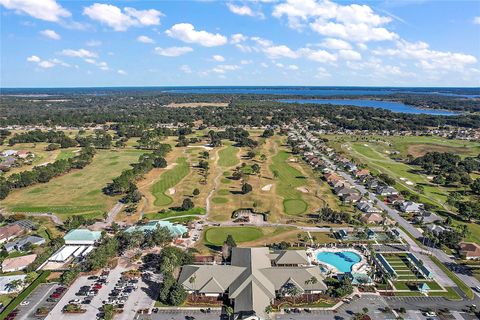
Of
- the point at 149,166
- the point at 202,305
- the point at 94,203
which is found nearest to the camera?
the point at 202,305

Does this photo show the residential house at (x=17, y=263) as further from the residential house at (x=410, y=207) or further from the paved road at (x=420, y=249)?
the residential house at (x=410, y=207)

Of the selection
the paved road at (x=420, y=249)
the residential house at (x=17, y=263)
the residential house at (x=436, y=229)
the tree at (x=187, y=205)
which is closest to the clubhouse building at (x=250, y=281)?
the paved road at (x=420, y=249)

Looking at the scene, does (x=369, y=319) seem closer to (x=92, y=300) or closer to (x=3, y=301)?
(x=92, y=300)

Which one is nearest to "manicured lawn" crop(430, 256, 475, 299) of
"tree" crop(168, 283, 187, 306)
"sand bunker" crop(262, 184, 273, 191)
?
"tree" crop(168, 283, 187, 306)

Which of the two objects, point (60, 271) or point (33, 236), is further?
point (33, 236)

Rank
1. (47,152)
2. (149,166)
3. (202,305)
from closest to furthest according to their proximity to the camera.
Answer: (202,305) → (149,166) → (47,152)

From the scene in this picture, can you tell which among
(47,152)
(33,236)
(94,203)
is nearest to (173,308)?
(33,236)

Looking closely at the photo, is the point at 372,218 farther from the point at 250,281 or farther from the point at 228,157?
the point at 228,157
